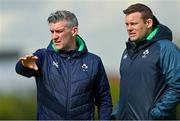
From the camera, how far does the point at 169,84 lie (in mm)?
6660

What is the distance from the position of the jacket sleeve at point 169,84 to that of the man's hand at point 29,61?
4.17 feet

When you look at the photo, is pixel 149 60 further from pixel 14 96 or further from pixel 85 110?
pixel 14 96

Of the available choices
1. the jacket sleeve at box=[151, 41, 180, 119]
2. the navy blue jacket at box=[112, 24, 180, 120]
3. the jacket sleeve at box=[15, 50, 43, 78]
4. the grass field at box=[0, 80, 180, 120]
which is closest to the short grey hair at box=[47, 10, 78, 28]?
the jacket sleeve at box=[15, 50, 43, 78]

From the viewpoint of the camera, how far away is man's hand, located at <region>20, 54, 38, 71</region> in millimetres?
6891

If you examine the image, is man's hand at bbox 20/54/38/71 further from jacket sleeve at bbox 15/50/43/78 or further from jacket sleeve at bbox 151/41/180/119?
jacket sleeve at bbox 151/41/180/119

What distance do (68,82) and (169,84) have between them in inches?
40.5

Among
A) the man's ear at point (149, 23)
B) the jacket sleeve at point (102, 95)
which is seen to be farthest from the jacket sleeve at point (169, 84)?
the jacket sleeve at point (102, 95)

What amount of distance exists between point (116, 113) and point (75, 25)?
38.7 inches

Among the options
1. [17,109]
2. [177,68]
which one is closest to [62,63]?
[177,68]

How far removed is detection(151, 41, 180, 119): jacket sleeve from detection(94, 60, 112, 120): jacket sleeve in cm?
71

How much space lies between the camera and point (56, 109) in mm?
7004

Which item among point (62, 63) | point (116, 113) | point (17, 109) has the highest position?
point (62, 63)

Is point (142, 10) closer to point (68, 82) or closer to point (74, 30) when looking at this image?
point (74, 30)

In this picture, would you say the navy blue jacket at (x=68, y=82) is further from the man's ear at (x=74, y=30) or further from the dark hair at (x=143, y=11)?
the dark hair at (x=143, y=11)
